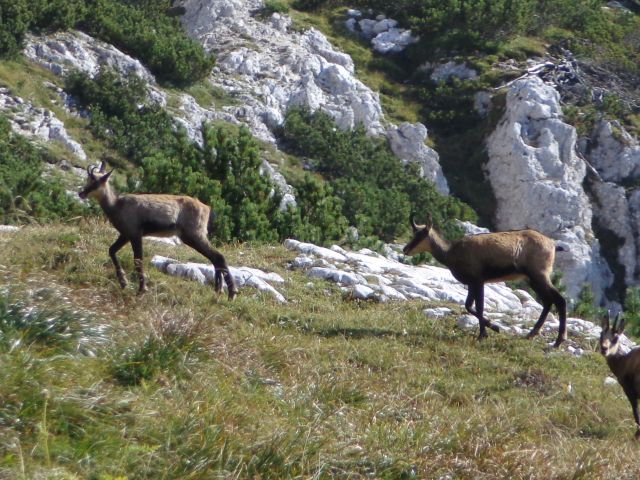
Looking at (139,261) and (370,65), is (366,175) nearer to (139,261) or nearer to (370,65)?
(370,65)

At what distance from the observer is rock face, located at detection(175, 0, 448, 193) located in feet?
138

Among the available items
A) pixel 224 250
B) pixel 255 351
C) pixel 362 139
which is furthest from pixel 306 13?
pixel 255 351

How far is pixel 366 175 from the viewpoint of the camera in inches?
1555

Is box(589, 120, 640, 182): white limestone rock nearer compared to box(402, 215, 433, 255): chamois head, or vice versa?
box(402, 215, 433, 255): chamois head

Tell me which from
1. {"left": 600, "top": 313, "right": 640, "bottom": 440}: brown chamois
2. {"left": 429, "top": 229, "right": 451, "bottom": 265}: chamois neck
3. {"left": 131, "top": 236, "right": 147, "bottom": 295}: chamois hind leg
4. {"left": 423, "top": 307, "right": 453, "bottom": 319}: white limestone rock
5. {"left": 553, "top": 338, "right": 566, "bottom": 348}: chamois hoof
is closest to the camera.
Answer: {"left": 600, "top": 313, "right": 640, "bottom": 440}: brown chamois

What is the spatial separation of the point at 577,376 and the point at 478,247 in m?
2.64

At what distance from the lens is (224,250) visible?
1692 cm

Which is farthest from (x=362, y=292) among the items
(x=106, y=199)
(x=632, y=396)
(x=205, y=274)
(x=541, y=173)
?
(x=541, y=173)

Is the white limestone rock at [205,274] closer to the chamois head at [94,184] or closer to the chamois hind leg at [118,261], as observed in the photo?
the chamois hind leg at [118,261]

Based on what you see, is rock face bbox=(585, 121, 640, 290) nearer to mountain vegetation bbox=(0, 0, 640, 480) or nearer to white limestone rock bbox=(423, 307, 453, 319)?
mountain vegetation bbox=(0, 0, 640, 480)

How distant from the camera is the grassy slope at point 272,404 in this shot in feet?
21.9

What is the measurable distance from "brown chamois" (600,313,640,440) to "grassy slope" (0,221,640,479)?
0.29 meters

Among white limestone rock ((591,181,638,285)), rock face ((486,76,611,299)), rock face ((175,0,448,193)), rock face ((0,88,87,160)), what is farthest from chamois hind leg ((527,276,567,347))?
rock face ((175,0,448,193))

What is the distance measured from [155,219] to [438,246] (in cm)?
435
